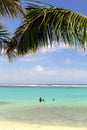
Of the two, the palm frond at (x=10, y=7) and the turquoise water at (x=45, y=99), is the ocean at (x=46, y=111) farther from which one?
the palm frond at (x=10, y=7)

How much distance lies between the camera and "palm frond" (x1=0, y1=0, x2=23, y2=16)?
529 centimetres

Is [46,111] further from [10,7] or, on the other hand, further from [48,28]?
[48,28]

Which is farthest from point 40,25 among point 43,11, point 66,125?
point 66,125

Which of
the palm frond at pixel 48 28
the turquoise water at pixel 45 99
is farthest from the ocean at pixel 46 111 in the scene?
the palm frond at pixel 48 28

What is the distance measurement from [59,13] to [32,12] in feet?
1.90

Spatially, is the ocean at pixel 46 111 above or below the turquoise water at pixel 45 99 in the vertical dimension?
above

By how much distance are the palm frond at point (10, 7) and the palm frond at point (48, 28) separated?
0.29 m

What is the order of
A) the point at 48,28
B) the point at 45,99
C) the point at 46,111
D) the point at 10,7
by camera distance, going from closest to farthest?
the point at 48,28 < the point at 10,7 < the point at 46,111 < the point at 45,99

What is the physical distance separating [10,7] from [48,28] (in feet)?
2.71

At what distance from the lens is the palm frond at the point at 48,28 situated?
4500 millimetres

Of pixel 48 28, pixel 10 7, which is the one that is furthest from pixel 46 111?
pixel 48 28

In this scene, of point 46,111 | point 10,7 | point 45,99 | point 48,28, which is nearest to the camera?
point 48,28

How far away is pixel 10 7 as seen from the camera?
5.42 m

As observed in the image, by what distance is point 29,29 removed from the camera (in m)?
5.16
